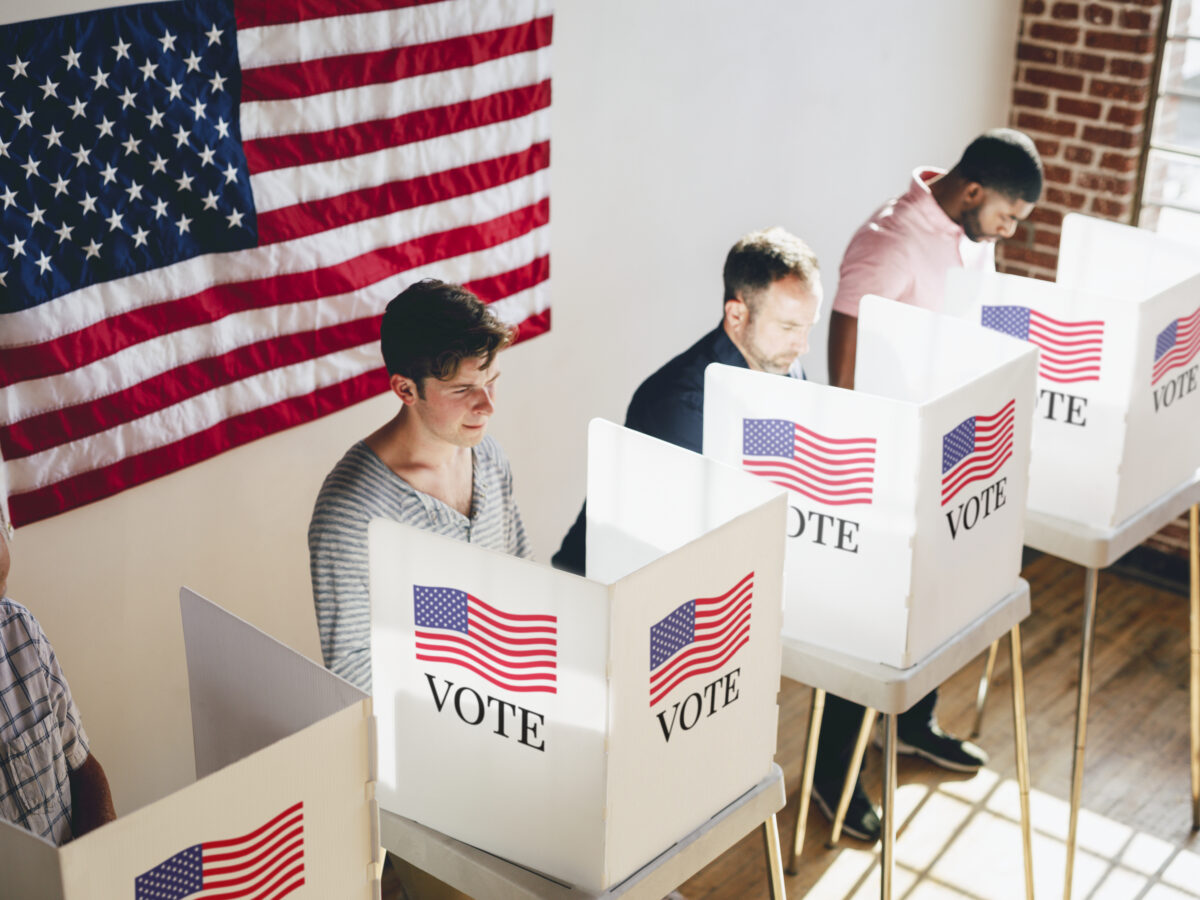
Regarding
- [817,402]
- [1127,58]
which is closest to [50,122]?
[817,402]

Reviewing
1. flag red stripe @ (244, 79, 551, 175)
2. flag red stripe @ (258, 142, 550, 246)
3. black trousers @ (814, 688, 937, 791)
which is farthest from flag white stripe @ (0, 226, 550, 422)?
black trousers @ (814, 688, 937, 791)

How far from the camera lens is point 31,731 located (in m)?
1.63

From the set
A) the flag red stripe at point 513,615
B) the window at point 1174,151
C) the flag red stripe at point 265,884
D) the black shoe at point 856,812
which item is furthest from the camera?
the window at point 1174,151

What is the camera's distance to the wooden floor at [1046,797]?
2885mm

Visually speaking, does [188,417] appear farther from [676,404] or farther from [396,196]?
[676,404]

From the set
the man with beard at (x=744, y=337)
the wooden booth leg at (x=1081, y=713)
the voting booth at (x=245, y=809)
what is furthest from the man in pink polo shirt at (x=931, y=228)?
the voting booth at (x=245, y=809)

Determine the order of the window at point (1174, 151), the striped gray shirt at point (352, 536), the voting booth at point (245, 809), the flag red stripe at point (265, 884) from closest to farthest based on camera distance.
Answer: the voting booth at point (245, 809), the flag red stripe at point (265, 884), the striped gray shirt at point (352, 536), the window at point (1174, 151)

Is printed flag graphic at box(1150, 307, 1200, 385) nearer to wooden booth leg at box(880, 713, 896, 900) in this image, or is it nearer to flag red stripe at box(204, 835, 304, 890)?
wooden booth leg at box(880, 713, 896, 900)

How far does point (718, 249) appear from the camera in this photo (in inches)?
140

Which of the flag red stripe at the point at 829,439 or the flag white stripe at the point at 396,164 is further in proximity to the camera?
the flag white stripe at the point at 396,164

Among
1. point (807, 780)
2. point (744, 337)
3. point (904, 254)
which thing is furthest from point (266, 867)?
point (904, 254)

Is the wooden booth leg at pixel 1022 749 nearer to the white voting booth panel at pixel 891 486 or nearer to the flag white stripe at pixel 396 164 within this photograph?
the white voting booth panel at pixel 891 486

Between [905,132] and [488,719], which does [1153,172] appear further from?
[488,719]

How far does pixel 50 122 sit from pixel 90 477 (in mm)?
581
